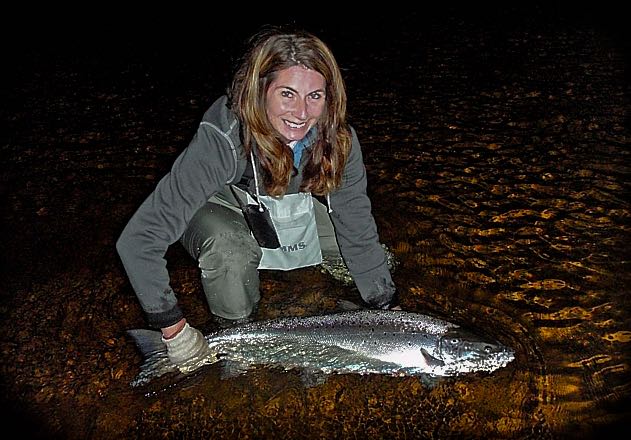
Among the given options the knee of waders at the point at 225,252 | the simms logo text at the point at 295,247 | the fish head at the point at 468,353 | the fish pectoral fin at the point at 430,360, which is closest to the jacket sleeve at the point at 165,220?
the knee of waders at the point at 225,252

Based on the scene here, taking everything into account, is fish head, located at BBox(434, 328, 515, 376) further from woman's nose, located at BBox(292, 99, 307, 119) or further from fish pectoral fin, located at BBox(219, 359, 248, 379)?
woman's nose, located at BBox(292, 99, 307, 119)

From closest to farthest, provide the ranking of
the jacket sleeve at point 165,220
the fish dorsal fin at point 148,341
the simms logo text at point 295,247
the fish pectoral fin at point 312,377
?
the jacket sleeve at point 165,220 < the fish dorsal fin at point 148,341 < the fish pectoral fin at point 312,377 < the simms logo text at point 295,247

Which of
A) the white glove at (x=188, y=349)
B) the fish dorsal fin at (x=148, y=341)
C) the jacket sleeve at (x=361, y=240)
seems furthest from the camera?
the jacket sleeve at (x=361, y=240)

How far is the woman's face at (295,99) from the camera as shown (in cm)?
293

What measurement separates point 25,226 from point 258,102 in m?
3.31

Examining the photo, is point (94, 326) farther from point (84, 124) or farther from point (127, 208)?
point (84, 124)

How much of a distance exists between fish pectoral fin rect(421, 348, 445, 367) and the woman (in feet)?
1.51

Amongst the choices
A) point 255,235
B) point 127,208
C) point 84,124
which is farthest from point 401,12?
point 255,235

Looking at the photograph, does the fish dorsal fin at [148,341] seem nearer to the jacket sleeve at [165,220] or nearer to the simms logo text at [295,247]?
the jacket sleeve at [165,220]

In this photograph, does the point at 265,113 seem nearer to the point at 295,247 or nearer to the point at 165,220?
the point at 165,220

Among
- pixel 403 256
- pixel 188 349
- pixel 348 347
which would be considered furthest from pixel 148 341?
pixel 403 256

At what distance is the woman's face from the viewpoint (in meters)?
2.93

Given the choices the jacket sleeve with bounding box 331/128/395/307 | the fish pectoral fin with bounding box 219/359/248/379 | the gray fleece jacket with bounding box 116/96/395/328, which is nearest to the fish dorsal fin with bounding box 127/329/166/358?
the gray fleece jacket with bounding box 116/96/395/328

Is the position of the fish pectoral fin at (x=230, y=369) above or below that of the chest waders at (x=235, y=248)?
below
